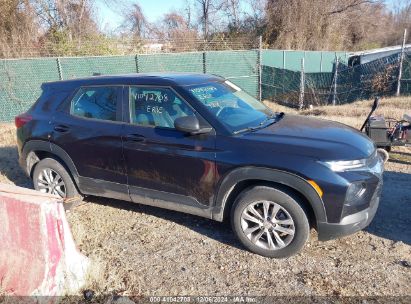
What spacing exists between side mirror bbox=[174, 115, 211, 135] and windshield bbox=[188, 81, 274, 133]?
235 mm

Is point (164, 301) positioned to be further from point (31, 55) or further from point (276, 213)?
point (31, 55)

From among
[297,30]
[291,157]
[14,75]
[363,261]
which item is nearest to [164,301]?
[291,157]

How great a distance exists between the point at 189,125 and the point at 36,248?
168 centimetres

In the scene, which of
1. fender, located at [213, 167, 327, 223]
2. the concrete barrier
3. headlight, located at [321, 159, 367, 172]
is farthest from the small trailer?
the concrete barrier

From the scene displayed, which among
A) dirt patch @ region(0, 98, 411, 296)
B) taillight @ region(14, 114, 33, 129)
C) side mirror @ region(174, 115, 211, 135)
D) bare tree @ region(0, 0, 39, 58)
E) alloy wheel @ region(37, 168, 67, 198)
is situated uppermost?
bare tree @ region(0, 0, 39, 58)

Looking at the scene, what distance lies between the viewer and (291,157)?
3271mm

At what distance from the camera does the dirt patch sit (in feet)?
10.3

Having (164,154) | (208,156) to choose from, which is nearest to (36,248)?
(164,154)

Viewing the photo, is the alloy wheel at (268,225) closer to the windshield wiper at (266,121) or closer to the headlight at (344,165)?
the headlight at (344,165)

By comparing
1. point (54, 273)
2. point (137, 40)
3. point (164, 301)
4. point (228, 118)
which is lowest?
point (164, 301)

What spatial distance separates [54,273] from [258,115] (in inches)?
102

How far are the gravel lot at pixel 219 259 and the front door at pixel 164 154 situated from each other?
0.44 metres

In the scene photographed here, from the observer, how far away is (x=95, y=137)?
423 centimetres

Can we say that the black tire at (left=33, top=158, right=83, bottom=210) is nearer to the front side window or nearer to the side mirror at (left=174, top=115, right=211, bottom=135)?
the front side window
